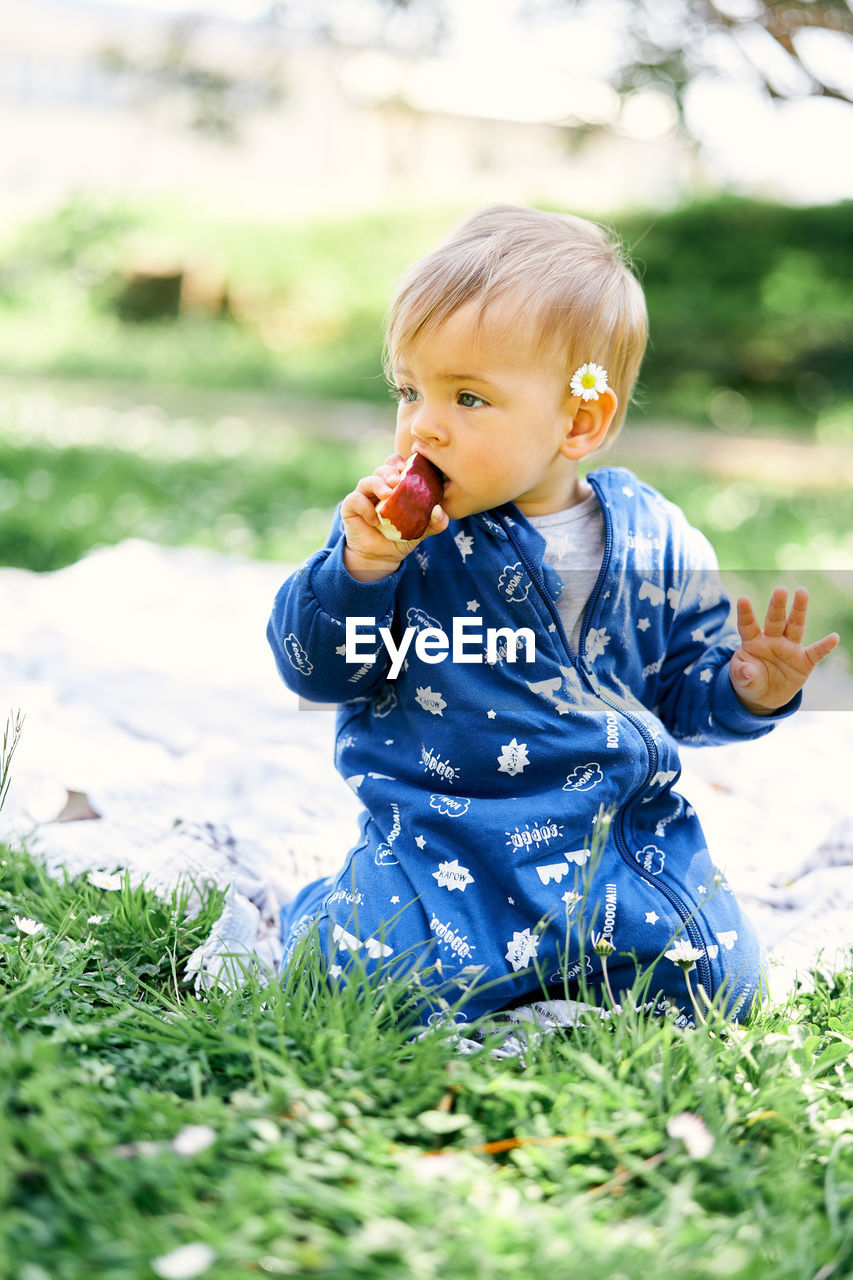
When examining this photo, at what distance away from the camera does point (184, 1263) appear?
1068 millimetres

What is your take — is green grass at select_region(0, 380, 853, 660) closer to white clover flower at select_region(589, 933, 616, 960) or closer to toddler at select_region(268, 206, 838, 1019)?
→ toddler at select_region(268, 206, 838, 1019)

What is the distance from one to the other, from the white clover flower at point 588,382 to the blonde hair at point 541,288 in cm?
2

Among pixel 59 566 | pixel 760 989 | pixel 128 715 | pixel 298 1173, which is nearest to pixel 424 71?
pixel 59 566

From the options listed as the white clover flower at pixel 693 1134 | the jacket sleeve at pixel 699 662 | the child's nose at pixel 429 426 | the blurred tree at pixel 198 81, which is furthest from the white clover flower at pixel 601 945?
the blurred tree at pixel 198 81

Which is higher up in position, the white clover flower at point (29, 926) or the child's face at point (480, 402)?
the child's face at point (480, 402)

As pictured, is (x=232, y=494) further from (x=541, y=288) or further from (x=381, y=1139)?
(x=381, y=1139)

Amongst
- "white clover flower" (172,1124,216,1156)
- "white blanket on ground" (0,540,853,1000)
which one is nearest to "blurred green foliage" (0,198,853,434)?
"white blanket on ground" (0,540,853,1000)

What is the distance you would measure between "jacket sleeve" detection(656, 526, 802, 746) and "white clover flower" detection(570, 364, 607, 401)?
37 cm

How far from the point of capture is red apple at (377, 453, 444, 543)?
1764 millimetres

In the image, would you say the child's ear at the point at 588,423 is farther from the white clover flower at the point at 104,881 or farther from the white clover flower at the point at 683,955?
the white clover flower at the point at 104,881

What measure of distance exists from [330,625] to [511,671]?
303 mm

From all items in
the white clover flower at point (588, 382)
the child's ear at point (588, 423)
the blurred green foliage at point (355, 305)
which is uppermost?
the white clover flower at point (588, 382)

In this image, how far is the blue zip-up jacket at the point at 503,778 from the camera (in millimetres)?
1818

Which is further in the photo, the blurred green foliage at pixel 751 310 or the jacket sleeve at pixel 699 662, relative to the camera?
the blurred green foliage at pixel 751 310
